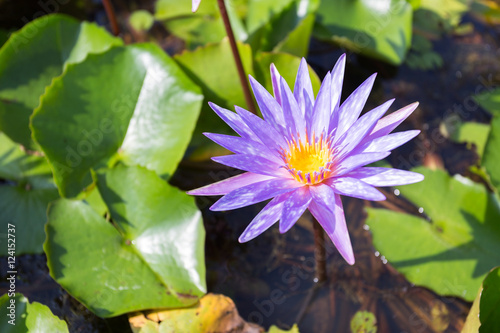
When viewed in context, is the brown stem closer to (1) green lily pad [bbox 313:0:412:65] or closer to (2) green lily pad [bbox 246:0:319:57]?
(2) green lily pad [bbox 246:0:319:57]

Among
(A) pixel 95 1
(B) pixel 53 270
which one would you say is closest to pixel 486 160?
(B) pixel 53 270

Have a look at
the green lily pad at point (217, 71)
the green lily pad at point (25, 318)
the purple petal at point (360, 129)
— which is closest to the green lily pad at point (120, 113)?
the green lily pad at point (217, 71)

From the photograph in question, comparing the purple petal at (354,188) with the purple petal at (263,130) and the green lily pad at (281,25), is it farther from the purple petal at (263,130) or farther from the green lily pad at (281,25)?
the green lily pad at (281,25)

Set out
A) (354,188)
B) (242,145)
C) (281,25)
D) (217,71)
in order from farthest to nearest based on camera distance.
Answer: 1. (281,25)
2. (217,71)
3. (242,145)
4. (354,188)

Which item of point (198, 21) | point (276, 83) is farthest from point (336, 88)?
point (198, 21)

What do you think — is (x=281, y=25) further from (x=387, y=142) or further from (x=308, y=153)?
(x=387, y=142)
